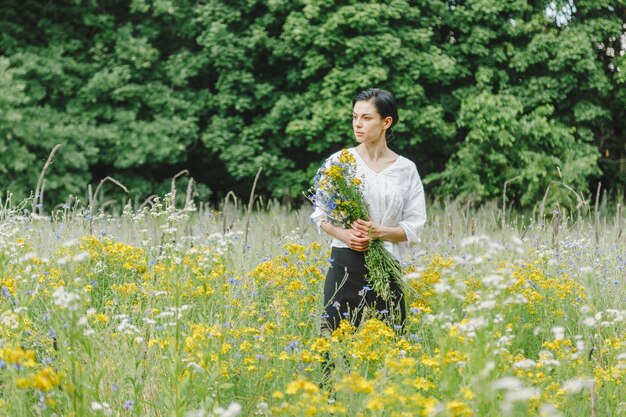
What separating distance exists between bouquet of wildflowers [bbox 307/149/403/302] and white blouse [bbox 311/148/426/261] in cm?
8

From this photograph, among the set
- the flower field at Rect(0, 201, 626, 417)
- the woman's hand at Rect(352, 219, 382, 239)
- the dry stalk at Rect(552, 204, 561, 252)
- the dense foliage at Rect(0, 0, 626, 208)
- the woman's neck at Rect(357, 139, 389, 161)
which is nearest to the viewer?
the flower field at Rect(0, 201, 626, 417)

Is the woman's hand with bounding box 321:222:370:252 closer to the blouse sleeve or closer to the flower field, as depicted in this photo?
the blouse sleeve

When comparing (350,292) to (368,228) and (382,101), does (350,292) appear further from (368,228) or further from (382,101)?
(382,101)

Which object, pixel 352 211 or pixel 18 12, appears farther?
pixel 18 12

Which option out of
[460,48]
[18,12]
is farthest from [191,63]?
[460,48]

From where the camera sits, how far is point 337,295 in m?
4.19

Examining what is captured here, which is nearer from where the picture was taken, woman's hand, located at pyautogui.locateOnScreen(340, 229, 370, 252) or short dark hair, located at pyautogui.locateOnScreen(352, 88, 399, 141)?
woman's hand, located at pyautogui.locateOnScreen(340, 229, 370, 252)

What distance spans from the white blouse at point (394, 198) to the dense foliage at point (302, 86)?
8801 mm

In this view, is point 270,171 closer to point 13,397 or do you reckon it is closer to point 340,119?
point 340,119

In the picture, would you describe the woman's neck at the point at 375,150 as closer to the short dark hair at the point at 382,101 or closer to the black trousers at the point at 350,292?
the short dark hair at the point at 382,101

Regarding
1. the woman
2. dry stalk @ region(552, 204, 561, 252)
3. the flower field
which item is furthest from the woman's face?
dry stalk @ region(552, 204, 561, 252)

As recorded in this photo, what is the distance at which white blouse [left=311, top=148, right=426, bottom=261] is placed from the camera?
412 cm

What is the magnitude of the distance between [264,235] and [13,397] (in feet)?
14.3

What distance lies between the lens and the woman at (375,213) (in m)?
4.11
